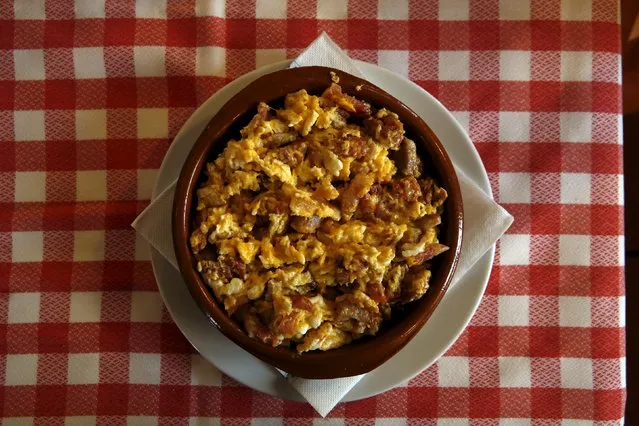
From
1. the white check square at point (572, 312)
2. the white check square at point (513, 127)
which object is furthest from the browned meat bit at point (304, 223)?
the white check square at point (572, 312)

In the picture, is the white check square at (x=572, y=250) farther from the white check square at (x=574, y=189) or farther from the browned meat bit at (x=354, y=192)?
the browned meat bit at (x=354, y=192)

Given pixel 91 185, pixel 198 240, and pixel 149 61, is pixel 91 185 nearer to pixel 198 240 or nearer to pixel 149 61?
pixel 149 61

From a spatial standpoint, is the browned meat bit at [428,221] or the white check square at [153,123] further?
the white check square at [153,123]

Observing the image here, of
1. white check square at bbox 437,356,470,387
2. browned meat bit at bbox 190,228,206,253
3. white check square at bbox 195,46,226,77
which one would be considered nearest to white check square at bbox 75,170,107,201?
white check square at bbox 195,46,226,77

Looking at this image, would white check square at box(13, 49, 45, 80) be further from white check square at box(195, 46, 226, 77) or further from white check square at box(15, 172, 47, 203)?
white check square at box(195, 46, 226, 77)

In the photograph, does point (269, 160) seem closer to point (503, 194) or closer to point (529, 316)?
point (503, 194)

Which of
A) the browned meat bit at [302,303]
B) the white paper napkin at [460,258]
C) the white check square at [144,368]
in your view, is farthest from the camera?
the white check square at [144,368]
